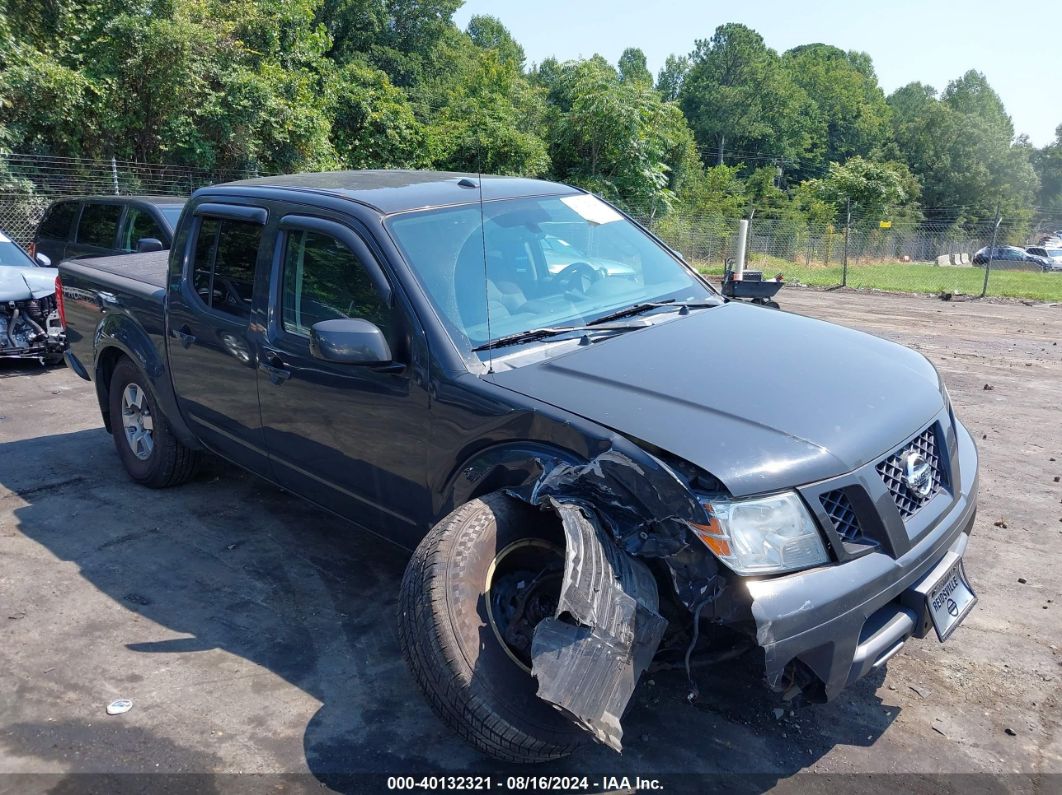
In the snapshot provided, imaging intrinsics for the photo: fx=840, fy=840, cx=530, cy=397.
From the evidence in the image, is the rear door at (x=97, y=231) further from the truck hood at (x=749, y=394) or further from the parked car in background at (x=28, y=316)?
the truck hood at (x=749, y=394)

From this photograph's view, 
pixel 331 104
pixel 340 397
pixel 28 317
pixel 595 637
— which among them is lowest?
pixel 595 637

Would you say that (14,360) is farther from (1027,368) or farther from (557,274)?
(1027,368)

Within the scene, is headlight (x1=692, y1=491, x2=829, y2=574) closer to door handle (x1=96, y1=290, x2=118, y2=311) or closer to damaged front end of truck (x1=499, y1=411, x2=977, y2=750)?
damaged front end of truck (x1=499, y1=411, x2=977, y2=750)

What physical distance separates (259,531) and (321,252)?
1.90 m

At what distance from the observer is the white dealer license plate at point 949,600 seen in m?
2.95

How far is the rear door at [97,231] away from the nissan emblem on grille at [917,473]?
31.3ft

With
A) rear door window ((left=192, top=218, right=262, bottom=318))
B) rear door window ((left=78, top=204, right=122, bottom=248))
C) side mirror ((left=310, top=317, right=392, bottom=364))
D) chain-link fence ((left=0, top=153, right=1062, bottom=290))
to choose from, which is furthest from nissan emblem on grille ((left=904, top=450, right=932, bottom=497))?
chain-link fence ((left=0, top=153, right=1062, bottom=290))

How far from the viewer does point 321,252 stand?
12.8ft

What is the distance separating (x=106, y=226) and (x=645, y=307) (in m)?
8.77

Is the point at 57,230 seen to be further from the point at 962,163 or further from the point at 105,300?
the point at 962,163

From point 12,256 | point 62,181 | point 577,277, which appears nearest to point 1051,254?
point 62,181

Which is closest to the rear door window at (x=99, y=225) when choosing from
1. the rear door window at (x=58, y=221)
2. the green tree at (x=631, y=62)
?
the rear door window at (x=58, y=221)

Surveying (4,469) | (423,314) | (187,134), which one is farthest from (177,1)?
(423,314)

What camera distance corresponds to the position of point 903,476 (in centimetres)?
295
